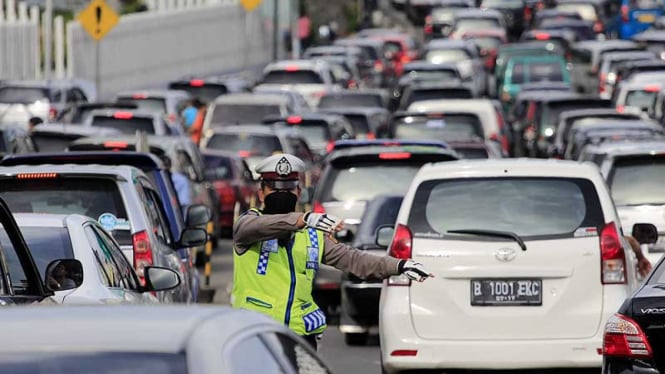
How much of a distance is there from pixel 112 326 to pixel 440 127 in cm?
2397

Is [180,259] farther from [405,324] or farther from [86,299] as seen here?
[86,299]

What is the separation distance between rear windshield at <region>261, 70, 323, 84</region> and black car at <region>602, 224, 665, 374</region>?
40290mm

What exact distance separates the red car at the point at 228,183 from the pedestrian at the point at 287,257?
1829cm

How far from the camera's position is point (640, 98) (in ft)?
133

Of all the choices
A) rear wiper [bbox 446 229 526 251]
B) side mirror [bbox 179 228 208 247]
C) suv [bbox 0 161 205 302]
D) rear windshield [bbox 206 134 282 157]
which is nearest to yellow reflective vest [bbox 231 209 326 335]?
rear wiper [bbox 446 229 526 251]

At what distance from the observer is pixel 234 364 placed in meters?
4.99

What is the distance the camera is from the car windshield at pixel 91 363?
491cm

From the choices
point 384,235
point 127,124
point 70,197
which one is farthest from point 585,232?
point 127,124

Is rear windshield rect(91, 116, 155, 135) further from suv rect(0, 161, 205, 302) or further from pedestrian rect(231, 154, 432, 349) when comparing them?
pedestrian rect(231, 154, 432, 349)

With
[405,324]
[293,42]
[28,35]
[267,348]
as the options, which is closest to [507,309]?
[405,324]

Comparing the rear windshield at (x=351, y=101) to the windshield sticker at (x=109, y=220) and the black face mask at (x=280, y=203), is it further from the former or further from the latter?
the black face mask at (x=280, y=203)

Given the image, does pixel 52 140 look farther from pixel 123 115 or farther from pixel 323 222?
pixel 323 222

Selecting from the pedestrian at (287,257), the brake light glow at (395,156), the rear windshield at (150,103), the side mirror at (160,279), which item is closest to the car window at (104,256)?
the side mirror at (160,279)

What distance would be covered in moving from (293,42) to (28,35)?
18.4 meters
